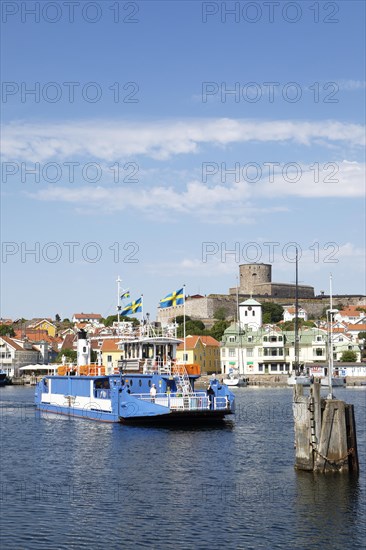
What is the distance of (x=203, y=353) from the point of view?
14712cm

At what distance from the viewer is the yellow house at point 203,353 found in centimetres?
14388

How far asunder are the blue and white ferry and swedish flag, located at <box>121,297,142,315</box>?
1475 mm

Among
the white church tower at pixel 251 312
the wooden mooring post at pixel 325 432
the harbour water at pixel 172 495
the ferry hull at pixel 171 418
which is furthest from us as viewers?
the white church tower at pixel 251 312

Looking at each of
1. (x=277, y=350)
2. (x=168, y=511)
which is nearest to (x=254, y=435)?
(x=168, y=511)

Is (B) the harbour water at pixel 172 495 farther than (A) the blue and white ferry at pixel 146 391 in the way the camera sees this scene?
No

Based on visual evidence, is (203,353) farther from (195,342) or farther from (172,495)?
(172,495)

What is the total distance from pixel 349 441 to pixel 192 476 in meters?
7.20

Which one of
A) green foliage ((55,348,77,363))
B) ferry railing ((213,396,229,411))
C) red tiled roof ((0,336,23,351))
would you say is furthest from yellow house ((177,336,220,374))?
ferry railing ((213,396,229,411))

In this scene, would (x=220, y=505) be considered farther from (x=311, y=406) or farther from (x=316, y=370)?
(x=316, y=370)

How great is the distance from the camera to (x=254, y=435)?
50.5 m

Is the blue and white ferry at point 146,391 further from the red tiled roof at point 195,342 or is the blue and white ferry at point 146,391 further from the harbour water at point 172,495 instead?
the red tiled roof at point 195,342

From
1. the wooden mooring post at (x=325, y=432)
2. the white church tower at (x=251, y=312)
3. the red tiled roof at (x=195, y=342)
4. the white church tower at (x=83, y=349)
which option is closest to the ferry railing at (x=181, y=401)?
the white church tower at (x=83, y=349)

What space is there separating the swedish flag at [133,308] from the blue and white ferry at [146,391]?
148 centimetres

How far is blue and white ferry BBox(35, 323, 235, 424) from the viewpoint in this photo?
53188 mm
